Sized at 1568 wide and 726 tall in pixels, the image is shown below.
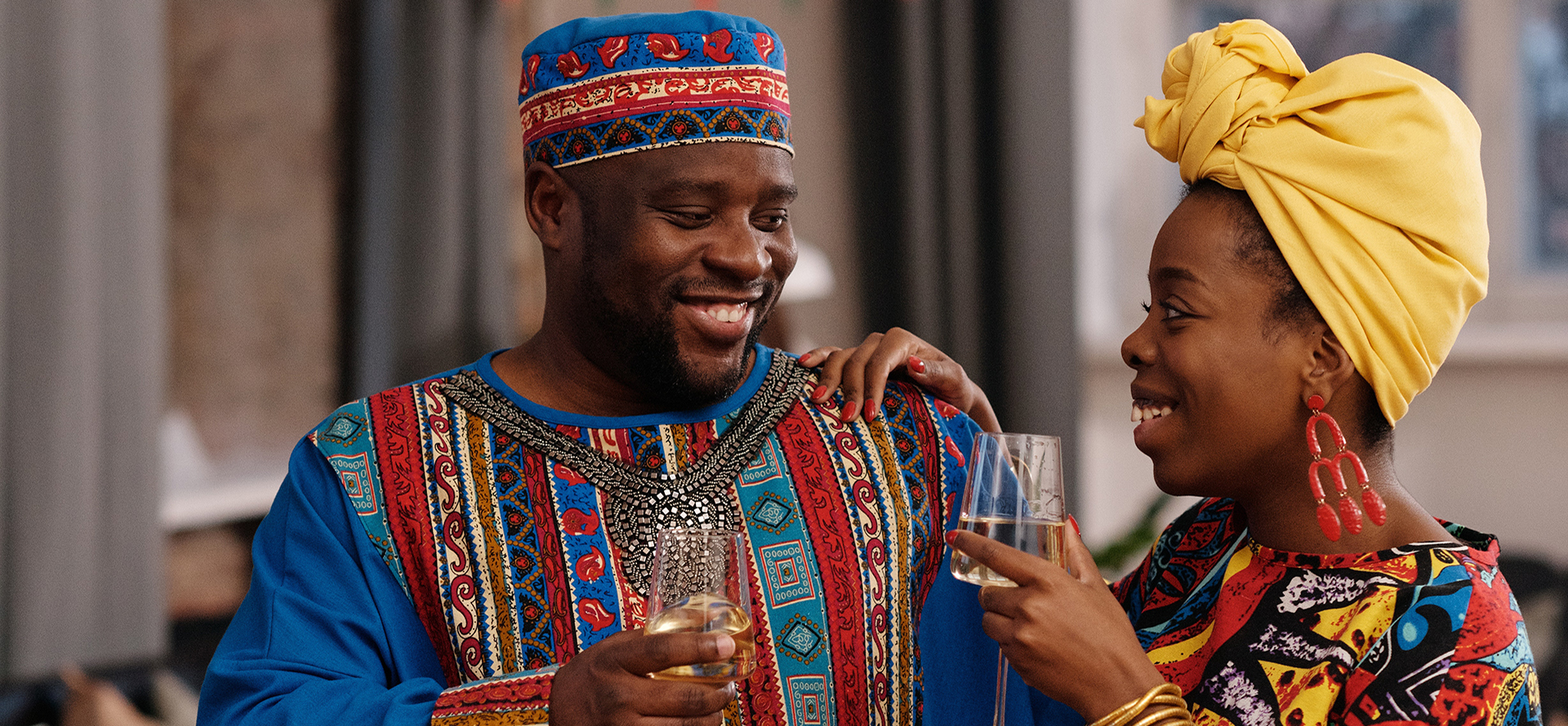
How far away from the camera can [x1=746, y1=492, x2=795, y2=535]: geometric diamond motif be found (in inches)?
56.5

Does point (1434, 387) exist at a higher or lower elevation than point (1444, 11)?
lower

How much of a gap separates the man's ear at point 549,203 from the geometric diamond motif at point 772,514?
37 cm

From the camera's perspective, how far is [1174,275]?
1.31 m

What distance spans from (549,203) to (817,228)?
10.4 ft

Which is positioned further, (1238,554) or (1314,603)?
(1238,554)

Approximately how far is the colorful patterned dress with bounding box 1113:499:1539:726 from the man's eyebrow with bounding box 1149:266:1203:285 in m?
0.29

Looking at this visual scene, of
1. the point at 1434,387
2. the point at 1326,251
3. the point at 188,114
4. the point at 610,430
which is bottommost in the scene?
the point at 1434,387

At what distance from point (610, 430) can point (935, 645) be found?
1.44 feet

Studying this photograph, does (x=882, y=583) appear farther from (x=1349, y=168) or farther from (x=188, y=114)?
(x=188, y=114)

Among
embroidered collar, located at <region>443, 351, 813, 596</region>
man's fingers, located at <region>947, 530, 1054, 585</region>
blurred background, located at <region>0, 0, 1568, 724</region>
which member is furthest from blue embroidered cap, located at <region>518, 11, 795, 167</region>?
blurred background, located at <region>0, 0, 1568, 724</region>

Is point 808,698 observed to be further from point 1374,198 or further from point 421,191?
point 421,191

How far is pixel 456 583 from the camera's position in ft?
4.35

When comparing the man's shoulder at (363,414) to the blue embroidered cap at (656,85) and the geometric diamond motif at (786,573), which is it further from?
the geometric diamond motif at (786,573)

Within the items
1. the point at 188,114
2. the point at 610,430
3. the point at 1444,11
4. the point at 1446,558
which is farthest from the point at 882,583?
the point at 1444,11
